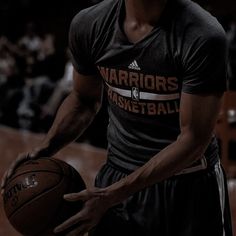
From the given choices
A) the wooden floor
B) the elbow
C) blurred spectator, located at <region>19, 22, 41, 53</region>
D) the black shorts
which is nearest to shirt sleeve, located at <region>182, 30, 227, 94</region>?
the elbow

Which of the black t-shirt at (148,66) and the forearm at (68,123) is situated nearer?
the black t-shirt at (148,66)

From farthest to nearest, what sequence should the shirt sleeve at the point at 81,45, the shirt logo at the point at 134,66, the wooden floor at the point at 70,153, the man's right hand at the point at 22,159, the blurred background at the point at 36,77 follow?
the blurred background at the point at 36,77 < the wooden floor at the point at 70,153 < the man's right hand at the point at 22,159 < the shirt sleeve at the point at 81,45 < the shirt logo at the point at 134,66

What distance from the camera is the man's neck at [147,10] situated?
5.96 feet

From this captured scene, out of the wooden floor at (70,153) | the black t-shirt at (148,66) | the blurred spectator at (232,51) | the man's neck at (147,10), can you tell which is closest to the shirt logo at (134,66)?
the black t-shirt at (148,66)

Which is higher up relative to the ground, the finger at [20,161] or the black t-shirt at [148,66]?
the black t-shirt at [148,66]

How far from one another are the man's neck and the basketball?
0.52 meters

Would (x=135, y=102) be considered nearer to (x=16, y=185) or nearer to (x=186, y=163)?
(x=186, y=163)

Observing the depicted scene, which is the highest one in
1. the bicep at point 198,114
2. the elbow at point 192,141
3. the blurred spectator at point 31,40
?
the bicep at point 198,114

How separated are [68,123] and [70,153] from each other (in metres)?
3.45

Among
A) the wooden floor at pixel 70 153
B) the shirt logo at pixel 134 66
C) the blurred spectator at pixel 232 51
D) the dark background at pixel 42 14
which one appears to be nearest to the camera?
the shirt logo at pixel 134 66

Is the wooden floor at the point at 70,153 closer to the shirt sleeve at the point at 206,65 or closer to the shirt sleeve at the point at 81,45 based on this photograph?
the shirt sleeve at the point at 81,45

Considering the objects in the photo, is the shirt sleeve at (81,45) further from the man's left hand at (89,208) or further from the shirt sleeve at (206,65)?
the man's left hand at (89,208)

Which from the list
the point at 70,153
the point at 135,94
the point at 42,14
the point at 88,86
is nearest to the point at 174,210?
the point at 135,94

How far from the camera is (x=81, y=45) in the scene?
6.73ft
